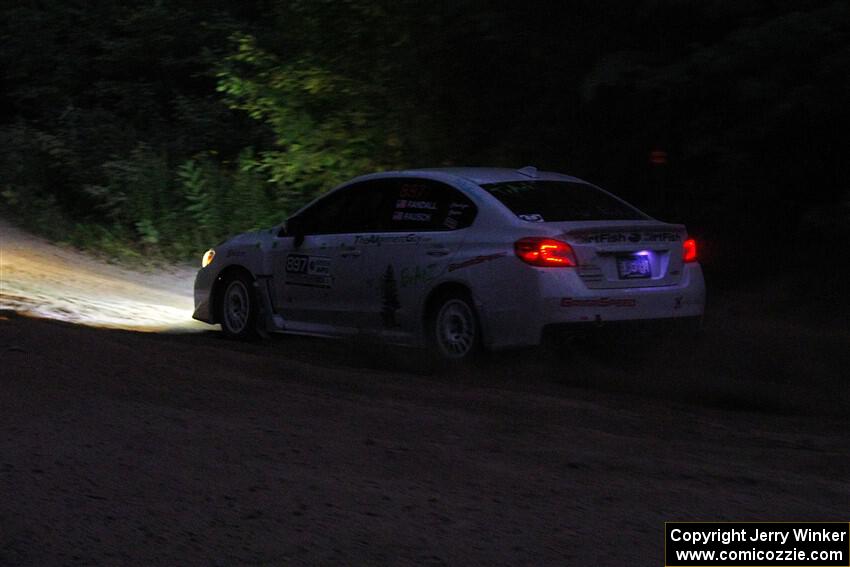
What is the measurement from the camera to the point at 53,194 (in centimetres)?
2042

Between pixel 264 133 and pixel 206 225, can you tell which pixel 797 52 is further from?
pixel 264 133

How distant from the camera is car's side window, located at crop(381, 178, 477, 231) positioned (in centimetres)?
941

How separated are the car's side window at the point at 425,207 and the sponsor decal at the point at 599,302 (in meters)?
1.05

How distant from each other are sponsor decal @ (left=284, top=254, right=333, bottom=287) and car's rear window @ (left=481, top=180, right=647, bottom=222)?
1655mm

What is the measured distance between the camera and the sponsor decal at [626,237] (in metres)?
8.77

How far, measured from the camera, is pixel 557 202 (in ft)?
30.8

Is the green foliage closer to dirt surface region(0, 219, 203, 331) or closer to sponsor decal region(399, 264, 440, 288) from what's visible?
dirt surface region(0, 219, 203, 331)

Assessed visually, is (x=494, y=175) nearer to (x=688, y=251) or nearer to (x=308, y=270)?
(x=688, y=251)

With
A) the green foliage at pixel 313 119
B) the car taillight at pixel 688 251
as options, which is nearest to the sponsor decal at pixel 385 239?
the car taillight at pixel 688 251

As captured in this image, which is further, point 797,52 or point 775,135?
point 775,135

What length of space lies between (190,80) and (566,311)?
48.8ft

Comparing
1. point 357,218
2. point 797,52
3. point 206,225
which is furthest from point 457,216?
point 206,225

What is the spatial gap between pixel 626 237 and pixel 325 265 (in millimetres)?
2614

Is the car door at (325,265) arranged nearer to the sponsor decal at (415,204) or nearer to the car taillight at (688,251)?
the sponsor decal at (415,204)
